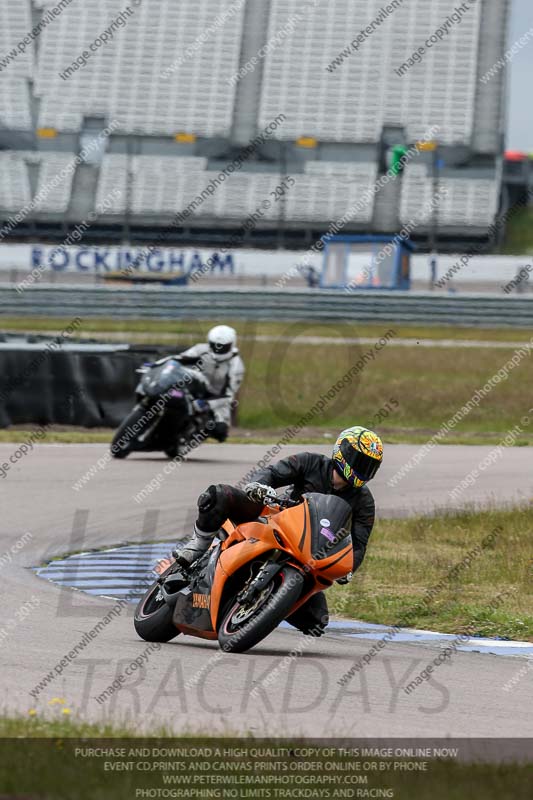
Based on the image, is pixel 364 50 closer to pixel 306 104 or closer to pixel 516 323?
pixel 306 104

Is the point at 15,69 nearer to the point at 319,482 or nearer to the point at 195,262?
the point at 195,262

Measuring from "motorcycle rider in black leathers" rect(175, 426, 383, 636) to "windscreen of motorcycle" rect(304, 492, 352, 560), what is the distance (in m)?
0.25

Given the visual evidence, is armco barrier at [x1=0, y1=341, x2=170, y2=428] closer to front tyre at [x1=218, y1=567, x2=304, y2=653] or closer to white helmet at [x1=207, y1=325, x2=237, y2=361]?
white helmet at [x1=207, y1=325, x2=237, y2=361]

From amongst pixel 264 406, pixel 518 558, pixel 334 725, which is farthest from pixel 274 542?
pixel 264 406

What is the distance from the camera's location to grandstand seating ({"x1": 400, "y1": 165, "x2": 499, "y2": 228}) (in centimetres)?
5141

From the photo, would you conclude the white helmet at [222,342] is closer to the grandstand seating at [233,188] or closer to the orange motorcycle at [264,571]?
the orange motorcycle at [264,571]

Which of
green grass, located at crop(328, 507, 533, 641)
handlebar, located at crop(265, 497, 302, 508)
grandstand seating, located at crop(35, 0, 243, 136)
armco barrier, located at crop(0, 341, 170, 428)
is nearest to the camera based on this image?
handlebar, located at crop(265, 497, 302, 508)

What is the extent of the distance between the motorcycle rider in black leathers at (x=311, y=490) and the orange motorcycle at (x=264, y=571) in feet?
0.26

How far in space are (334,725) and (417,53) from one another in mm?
51360

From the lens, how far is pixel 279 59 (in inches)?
2216

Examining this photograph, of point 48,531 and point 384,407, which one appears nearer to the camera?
point 48,531

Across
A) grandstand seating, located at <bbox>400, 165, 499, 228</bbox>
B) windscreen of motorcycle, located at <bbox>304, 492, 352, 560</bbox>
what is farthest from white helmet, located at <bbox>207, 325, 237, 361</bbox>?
grandstand seating, located at <bbox>400, 165, 499, 228</bbox>

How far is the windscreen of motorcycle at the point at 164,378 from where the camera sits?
50.6 ft

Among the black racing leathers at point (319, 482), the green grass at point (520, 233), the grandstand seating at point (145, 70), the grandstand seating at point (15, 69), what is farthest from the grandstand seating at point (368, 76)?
the black racing leathers at point (319, 482)
